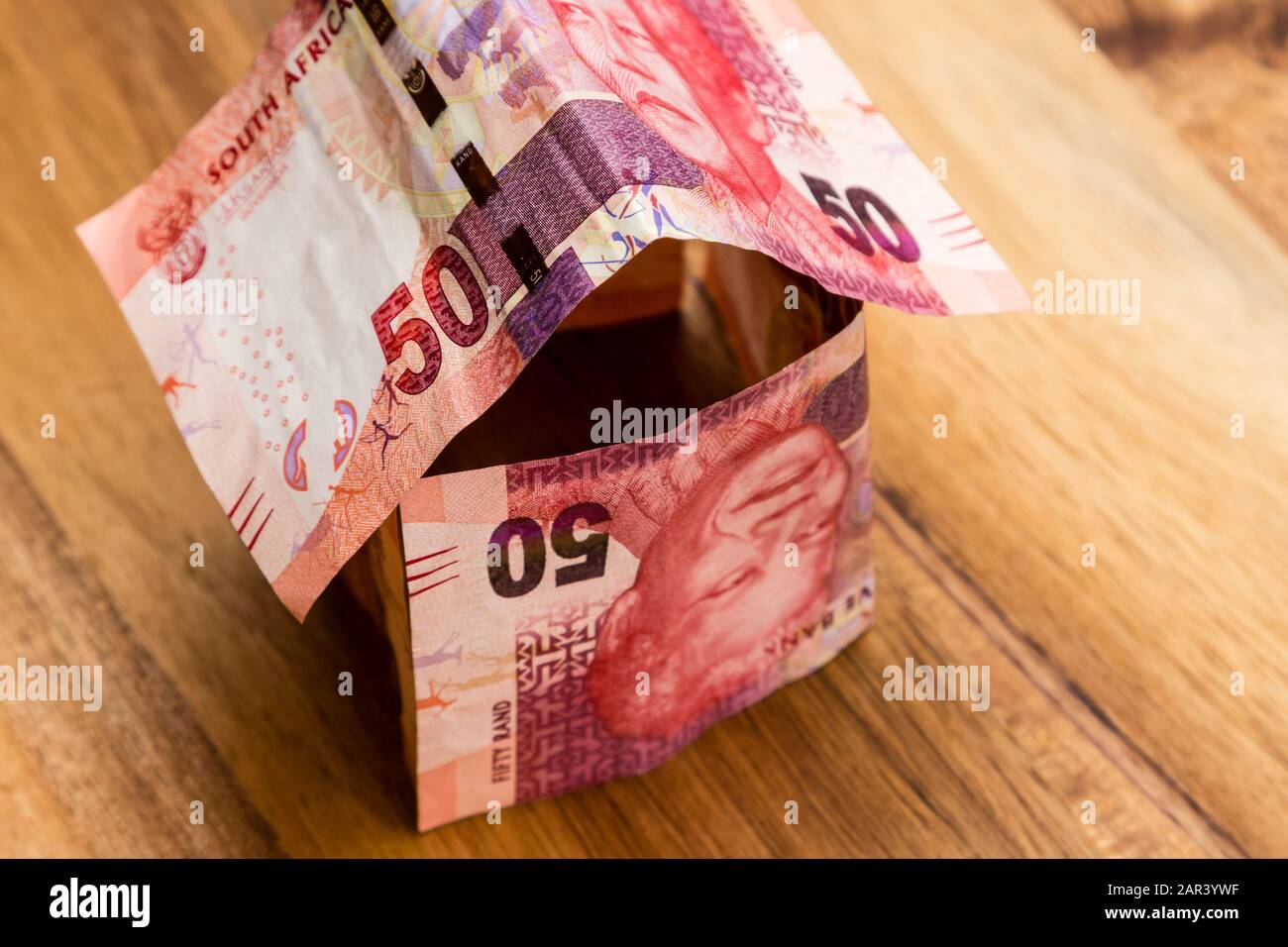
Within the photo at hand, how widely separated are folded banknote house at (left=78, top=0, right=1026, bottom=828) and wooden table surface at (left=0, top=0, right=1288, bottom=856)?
0.06m

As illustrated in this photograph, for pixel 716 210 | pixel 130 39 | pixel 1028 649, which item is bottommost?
pixel 1028 649

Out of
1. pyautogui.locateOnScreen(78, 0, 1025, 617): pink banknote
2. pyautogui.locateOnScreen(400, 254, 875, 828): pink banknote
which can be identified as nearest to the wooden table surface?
pyautogui.locateOnScreen(400, 254, 875, 828): pink banknote

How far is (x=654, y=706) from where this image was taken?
757 millimetres

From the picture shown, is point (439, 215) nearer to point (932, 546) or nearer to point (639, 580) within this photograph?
point (639, 580)

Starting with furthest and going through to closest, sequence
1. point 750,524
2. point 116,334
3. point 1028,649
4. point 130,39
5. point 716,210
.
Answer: point 130,39 < point 116,334 < point 1028,649 < point 750,524 < point 716,210

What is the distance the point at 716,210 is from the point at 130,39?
2.17ft

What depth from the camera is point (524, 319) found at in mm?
597

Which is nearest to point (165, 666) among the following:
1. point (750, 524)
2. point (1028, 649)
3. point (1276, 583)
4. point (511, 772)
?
point (511, 772)

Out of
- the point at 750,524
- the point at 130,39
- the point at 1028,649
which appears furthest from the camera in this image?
the point at 130,39

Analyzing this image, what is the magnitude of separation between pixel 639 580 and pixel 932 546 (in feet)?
0.75
